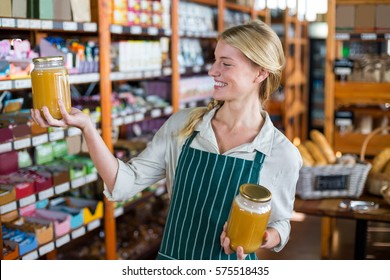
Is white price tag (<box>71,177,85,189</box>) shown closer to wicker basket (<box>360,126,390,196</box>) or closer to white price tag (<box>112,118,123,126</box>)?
white price tag (<box>112,118,123,126</box>)

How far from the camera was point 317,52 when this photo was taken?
29.9 feet

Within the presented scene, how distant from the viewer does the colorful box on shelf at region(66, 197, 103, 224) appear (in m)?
3.47

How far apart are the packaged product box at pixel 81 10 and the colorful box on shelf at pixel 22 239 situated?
1.26m

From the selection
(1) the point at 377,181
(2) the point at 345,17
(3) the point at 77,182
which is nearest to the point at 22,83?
(3) the point at 77,182

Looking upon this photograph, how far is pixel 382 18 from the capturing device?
4164 mm

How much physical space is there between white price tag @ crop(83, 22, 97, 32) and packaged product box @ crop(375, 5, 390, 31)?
2.19m

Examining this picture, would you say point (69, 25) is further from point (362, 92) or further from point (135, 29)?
point (362, 92)

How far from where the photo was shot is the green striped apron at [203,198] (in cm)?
186

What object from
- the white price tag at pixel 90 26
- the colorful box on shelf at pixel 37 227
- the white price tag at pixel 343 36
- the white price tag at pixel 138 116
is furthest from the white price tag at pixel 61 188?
the white price tag at pixel 343 36

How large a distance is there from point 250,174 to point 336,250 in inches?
115

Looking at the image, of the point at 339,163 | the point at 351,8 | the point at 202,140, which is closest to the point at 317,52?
the point at 351,8

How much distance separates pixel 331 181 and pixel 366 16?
1.73m

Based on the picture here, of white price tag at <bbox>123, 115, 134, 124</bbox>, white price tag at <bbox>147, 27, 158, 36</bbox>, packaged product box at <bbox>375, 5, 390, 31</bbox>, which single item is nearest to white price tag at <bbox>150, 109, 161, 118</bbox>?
white price tag at <bbox>123, 115, 134, 124</bbox>
